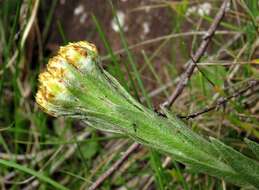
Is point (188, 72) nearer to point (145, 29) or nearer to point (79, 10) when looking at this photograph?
point (145, 29)

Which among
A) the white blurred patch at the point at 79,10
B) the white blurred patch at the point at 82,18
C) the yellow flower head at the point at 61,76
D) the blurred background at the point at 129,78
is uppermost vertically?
the yellow flower head at the point at 61,76

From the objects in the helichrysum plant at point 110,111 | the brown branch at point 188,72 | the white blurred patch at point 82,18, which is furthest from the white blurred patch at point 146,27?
the helichrysum plant at point 110,111

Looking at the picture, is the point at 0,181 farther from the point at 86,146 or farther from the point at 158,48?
the point at 158,48

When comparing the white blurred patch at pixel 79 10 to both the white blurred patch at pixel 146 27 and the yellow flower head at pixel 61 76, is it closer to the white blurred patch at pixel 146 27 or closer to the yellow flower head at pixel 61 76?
the white blurred patch at pixel 146 27

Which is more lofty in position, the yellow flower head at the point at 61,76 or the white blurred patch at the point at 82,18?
the yellow flower head at the point at 61,76

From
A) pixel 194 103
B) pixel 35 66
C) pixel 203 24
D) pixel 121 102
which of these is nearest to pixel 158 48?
pixel 203 24

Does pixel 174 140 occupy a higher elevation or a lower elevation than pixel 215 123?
higher

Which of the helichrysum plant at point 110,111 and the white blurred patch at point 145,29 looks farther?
the white blurred patch at point 145,29
